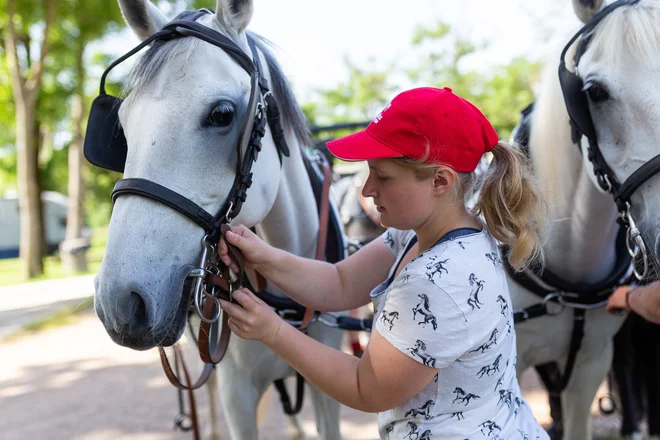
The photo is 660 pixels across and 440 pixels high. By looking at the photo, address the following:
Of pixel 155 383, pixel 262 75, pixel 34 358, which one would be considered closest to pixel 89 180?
pixel 34 358

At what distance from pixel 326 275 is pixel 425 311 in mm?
500

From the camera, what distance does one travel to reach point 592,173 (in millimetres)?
1689

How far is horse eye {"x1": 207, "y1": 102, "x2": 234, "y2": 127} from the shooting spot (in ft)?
4.36

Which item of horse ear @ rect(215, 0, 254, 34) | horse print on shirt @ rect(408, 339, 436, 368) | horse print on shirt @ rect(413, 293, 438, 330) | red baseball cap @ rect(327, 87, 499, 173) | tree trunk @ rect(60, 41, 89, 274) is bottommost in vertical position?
tree trunk @ rect(60, 41, 89, 274)

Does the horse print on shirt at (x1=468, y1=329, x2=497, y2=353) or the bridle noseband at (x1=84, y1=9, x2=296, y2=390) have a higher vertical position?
the bridle noseband at (x1=84, y1=9, x2=296, y2=390)

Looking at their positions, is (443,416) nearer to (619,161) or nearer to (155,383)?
(619,161)

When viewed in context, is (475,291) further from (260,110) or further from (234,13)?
(234,13)

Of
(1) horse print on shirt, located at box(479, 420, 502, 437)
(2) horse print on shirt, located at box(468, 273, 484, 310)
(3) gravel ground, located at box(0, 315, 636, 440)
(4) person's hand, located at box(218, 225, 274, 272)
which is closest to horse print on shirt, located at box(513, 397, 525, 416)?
(1) horse print on shirt, located at box(479, 420, 502, 437)

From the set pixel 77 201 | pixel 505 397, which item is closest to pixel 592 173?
pixel 505 397

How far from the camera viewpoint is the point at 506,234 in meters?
1.25

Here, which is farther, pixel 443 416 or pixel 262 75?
pixel 262 75

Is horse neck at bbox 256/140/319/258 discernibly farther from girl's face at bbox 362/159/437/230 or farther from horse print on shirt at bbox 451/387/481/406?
horse print on shirt at bbox 451/387/481/406

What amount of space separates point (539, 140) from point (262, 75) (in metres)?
1.09

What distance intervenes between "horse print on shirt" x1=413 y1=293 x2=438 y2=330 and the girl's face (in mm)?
197
